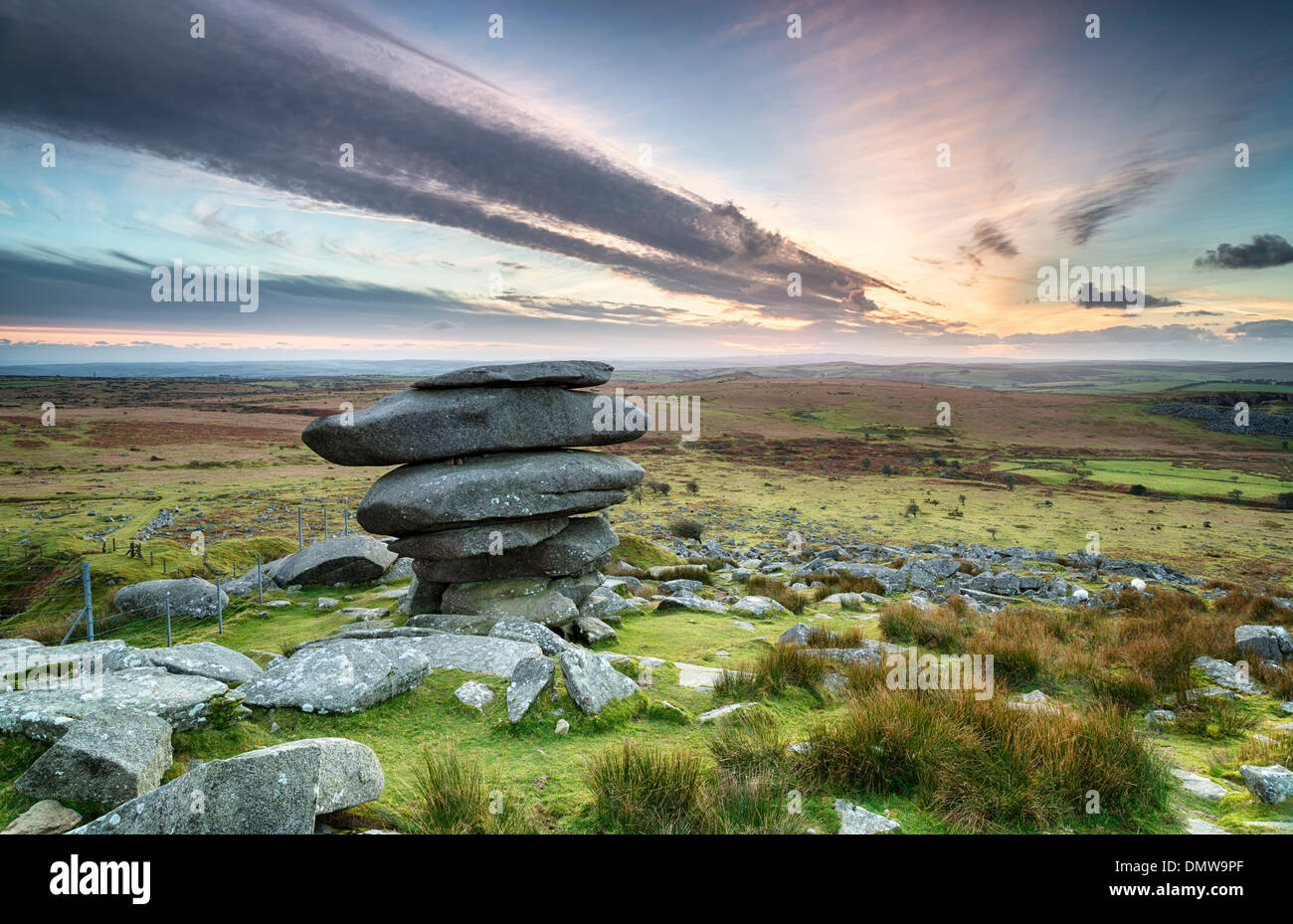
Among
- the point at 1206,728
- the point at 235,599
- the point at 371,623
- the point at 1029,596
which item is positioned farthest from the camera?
the point at 1029,596

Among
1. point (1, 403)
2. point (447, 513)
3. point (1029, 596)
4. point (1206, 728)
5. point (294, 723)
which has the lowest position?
point (1029, 596)

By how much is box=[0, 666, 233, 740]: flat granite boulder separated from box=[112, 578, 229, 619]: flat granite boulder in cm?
793

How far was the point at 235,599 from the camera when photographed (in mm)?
14945

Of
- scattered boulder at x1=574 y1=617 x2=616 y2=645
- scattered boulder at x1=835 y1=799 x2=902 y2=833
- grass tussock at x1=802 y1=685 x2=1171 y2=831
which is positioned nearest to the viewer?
scattered boulder at x1=835 y1=799 x2=902 y2=833

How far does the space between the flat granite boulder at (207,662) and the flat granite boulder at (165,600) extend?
19.6 feet

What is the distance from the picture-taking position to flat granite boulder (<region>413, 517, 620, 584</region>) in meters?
14.3

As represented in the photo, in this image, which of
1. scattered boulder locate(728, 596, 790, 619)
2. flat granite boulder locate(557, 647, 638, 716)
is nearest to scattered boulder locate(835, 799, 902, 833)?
flat granite boulder locate(557, 647, 638, 716)

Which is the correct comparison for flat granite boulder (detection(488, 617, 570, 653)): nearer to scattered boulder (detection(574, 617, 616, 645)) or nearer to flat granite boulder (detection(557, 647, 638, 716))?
scattered boulder (detection(574, 617, 616, 645))

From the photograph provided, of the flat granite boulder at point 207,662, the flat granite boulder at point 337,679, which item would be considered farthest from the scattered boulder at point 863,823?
the flat granite boulder at point 207,662

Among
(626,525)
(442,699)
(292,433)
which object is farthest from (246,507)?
(292,433)

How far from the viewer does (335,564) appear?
16.6 meters

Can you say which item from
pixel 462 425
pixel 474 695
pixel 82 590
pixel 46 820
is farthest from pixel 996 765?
pixel 82 590
